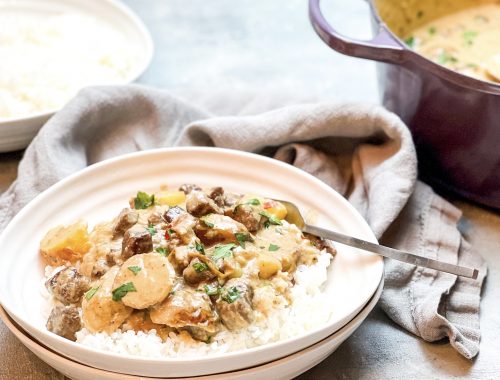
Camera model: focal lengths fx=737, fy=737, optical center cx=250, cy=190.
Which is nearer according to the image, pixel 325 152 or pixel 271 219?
pixel 271 219

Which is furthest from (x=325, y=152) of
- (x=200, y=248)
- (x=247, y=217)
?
(x=200, y=248)

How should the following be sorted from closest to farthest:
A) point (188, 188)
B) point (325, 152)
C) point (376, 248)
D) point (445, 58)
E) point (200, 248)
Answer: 1. point (200, 248)
2. point (376, 248)
3. point (188, 188)
4. point (325, 152)
5. point (445, 58)

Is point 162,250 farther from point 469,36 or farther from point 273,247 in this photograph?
point 469,36

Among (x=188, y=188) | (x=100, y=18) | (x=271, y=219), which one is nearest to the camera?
(x=271, y=219)

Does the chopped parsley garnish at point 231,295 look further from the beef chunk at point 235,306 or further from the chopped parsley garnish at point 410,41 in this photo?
the chopped parsley garnish at point 410,41

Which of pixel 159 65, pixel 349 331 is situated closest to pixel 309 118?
pixel 349 331

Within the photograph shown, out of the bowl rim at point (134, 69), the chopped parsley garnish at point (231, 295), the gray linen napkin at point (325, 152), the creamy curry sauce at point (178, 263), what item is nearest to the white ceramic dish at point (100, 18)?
the bowl rim at point (134, 69)
